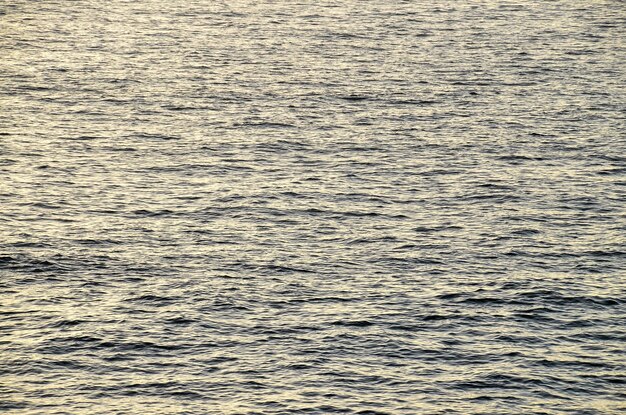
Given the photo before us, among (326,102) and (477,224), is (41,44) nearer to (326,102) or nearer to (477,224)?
(326,102)

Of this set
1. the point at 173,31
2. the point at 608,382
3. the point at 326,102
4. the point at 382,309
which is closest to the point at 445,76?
the point at 326,102

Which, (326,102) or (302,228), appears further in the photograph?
(326,102)

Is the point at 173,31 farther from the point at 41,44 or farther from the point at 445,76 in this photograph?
the point at 445,76

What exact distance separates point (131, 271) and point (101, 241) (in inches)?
181

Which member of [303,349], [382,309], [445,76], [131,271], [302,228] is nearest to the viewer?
[303,349]

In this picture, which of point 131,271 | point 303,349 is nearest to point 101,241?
point 131,271

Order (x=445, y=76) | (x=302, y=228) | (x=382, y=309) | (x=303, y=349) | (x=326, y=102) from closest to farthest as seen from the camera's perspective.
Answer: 1. (x=303, y=349)
2. (x=382, y=309)
3. (x=302, y=228)
4. (x=326, y=102)
5. (x=445, y=76)

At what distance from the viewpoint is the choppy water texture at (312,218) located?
56719 mm

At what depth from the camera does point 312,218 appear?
7488cm

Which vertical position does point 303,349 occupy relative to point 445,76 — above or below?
below

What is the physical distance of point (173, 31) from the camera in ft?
388

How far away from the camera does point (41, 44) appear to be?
4417 inches

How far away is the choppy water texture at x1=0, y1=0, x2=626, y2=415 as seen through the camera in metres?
56.7

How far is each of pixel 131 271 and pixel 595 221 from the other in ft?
98.1
